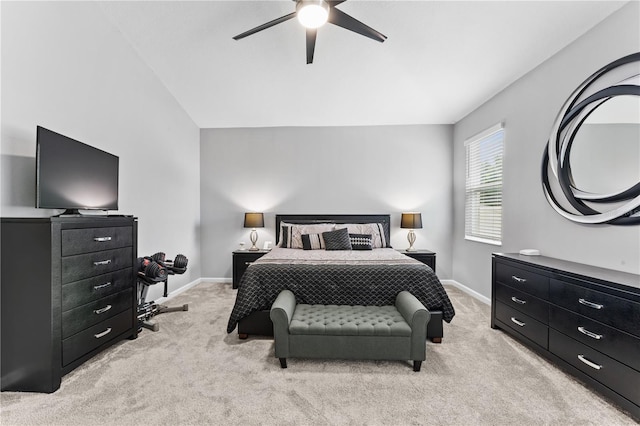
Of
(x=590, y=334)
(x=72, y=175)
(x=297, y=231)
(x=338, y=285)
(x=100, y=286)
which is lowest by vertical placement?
(x=590, y=334)

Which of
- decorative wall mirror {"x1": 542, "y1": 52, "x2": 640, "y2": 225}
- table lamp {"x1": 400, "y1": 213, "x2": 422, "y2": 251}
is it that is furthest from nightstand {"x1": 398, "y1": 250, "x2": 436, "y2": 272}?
decorative wall mirror {"x1": 542, "y1": 52, "x2": 640, "y2": 225}

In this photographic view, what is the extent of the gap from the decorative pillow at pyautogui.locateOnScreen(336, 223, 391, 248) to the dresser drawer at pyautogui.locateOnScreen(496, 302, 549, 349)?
1.85 m

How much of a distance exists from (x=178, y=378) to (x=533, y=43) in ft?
13.9

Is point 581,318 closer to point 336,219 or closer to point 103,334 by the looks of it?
point 336,219

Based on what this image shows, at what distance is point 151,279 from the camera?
108 inches

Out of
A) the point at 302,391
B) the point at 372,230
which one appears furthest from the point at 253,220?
the point at 302,391

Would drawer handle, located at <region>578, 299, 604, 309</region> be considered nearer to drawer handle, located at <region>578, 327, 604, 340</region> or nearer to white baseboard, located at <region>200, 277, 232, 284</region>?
drawer handle, located at <region>578, 327, 604, 340</region>

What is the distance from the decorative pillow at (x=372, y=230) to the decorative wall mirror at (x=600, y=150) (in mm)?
2223

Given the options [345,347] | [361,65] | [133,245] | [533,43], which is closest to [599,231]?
[533,43]

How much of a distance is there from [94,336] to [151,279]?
2.23 ft

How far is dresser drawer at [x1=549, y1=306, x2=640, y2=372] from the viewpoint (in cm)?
160

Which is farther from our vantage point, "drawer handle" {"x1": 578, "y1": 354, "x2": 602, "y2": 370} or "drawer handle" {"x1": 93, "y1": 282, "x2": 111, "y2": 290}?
"drawer handle" {"x1": 93, "y1": 282, "x2": 111, "y2": 290}

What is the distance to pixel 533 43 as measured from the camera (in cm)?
261

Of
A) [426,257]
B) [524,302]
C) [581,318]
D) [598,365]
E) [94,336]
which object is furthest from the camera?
[426,257]
